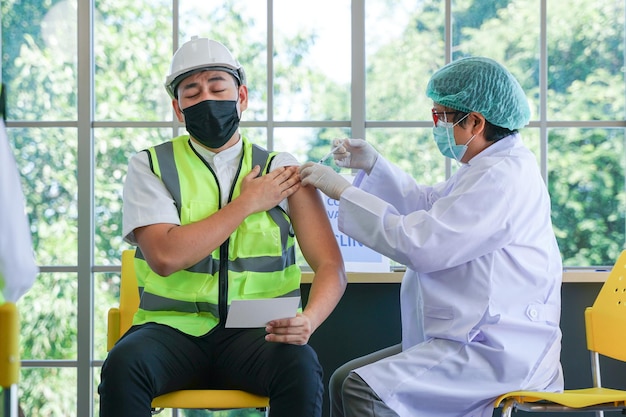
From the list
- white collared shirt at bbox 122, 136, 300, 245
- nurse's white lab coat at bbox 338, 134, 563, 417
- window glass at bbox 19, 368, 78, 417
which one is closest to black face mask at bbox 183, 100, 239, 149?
white collared shirt at bbox 122, 136, 300, 245

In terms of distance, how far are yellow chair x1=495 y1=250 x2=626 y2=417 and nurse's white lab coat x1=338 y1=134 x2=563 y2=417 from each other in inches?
2.1

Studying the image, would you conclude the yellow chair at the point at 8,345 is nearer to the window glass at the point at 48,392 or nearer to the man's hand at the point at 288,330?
the man's hand at the point at 288,330

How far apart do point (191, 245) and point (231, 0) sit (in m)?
1.98

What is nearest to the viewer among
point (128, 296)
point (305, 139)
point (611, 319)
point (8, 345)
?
point (8, 345)

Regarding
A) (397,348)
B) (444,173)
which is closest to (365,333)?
(397,348)

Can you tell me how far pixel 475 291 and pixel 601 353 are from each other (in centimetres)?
52

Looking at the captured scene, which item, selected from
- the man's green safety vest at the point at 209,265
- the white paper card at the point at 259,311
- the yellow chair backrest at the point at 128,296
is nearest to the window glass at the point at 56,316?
the yellow chair backrest at the point at 128,296

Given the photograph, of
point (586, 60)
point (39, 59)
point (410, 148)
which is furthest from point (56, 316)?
point (586, 60)

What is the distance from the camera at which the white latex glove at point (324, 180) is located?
239 centimetres

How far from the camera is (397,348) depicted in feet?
8.70

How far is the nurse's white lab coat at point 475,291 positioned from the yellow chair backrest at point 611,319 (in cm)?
21

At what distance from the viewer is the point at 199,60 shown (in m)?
2.35

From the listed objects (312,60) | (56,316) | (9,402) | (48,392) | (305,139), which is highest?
(312,60)

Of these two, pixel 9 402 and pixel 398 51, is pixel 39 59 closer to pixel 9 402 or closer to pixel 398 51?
pixel 398 51
